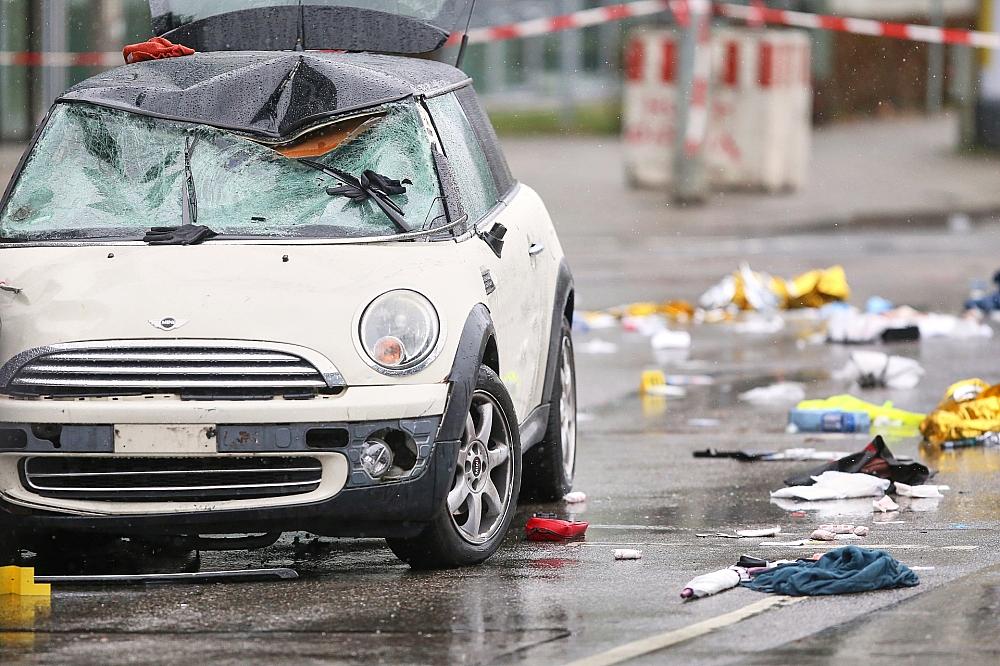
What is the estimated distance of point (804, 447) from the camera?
1015cm

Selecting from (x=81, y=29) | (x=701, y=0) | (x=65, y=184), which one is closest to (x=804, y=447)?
(x=65, y=184)

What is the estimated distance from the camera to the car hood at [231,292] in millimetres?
6883

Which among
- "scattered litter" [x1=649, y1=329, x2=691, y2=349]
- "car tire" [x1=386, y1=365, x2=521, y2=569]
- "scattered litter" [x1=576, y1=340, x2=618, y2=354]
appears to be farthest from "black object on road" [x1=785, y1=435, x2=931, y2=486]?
"scattered litter" [x1=649, y1=329, x2=691, y2=349]

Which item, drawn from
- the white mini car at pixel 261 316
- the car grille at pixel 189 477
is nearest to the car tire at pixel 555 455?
the white mini car at pixel 261 316

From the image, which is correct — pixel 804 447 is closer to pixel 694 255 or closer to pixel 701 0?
pixel 694 255

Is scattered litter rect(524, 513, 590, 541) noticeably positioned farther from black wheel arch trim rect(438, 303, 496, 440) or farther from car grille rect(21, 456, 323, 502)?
car grille rect(21, 456, 323, 502)

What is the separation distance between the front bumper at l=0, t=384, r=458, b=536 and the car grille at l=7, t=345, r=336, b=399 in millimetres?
43

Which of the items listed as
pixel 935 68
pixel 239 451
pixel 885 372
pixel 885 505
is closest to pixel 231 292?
pixel 239 451

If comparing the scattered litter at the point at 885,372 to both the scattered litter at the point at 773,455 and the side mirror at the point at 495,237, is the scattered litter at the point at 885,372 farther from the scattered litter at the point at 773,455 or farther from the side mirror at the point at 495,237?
the side mirror at the point at 495,237

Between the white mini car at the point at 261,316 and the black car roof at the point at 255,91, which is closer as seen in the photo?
the white mini car at the point at 261,316

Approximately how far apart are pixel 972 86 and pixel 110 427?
23945 millimetres

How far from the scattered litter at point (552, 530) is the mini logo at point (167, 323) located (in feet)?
5.45

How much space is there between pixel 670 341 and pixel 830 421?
3523 millimetres

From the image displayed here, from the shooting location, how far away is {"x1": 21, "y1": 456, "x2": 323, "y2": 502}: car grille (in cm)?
685
